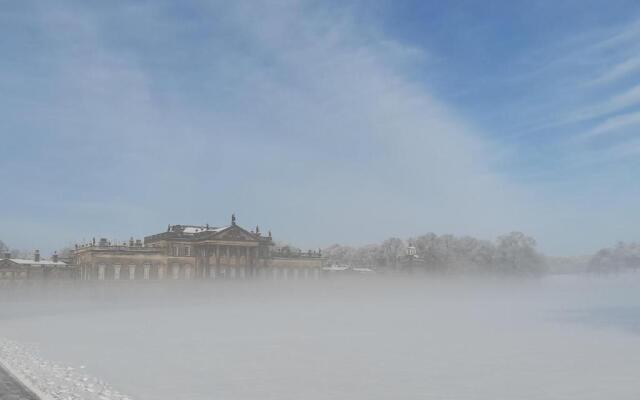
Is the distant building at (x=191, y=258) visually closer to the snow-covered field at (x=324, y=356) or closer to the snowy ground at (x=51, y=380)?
the snow-covered field at (x=324, y=356)

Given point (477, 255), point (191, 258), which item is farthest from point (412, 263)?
point (191, 258)

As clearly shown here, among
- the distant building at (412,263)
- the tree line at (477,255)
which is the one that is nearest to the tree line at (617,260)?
the tree line at (477,255)

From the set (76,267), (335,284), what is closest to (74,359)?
(76,267)

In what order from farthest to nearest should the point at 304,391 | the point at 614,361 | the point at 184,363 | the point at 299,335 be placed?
the point at 299,335 → the point at 614,361 → the point at 184,363 → the point at 304,391

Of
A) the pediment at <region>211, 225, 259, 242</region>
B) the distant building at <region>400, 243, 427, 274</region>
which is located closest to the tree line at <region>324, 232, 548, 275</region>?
the distant building at <region>400, 243, 427, 274</region>

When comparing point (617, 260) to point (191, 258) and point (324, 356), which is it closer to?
point (191, 258)

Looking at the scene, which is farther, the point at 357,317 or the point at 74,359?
the point at 357,317

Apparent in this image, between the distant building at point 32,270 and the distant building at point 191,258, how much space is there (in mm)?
3199

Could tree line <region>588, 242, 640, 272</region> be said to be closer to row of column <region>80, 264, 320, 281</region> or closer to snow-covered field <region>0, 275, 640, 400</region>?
row of column <region>80, 264, 320, 281</region>

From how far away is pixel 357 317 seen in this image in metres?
46.7

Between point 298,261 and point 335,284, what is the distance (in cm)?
685

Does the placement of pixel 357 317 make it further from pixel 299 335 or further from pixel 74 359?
pixel 74 359

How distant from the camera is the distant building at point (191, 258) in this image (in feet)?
273

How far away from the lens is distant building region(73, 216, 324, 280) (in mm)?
83062
